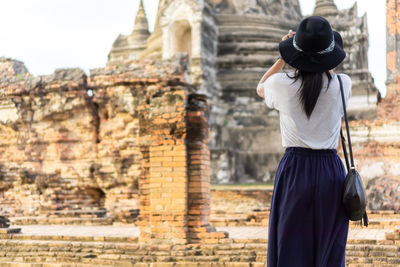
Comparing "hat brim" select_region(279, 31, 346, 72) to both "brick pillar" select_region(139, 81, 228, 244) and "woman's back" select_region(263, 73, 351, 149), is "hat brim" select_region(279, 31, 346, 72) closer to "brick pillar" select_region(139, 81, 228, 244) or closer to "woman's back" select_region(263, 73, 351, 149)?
"woman's back" select_region(263, 73, 351, 149)

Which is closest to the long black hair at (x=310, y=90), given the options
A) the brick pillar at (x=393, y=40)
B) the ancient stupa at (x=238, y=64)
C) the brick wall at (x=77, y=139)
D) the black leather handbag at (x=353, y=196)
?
the black leather handbag at (x=353, y=196)

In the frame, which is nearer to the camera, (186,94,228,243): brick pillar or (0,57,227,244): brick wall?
(186,94,228,243): brick pillar

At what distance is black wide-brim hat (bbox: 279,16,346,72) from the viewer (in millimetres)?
2910

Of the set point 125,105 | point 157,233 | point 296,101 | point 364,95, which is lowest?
point 157,233

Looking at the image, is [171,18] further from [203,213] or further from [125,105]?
[203,213]

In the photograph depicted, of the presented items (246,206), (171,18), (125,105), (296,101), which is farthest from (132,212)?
(171,18)

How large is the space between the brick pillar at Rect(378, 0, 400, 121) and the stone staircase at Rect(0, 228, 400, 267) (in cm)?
1055

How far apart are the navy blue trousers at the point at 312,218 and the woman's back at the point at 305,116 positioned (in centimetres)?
10

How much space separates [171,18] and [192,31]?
1044 millimetres

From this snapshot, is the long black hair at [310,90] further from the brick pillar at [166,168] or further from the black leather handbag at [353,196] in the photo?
the brick pillar at [166,168]

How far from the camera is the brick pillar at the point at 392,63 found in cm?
1667

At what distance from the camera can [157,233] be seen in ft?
23.2

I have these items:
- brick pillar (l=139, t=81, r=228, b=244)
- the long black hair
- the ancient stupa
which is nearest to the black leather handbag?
the long black hair

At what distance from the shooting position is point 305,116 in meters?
2.96
